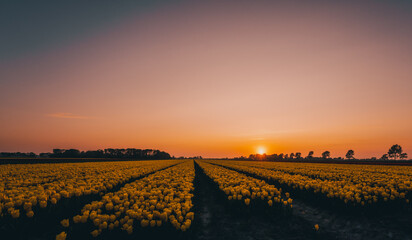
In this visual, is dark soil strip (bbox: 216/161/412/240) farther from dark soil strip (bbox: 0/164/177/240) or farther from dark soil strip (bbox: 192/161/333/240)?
dark soil strip (bbox: 0/164/177/240)

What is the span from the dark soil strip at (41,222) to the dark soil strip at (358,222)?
799cm

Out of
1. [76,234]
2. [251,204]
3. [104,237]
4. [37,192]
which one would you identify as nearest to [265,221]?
[251,204]

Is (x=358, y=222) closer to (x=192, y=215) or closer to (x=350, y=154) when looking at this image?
(x=192, y=215)

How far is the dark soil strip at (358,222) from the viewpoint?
5684 mm

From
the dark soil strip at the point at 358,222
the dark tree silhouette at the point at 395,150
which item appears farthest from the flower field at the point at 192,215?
the dark tree silhouette at the point at 395,150

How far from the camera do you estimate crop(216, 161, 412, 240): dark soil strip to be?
5.68 metres

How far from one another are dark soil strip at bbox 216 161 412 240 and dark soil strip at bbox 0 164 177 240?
7.99 m

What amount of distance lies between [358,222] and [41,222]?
9551 mm

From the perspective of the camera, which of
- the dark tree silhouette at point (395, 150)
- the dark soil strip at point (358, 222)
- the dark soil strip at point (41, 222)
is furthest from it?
the dark tree silhouette at point (395, 150)

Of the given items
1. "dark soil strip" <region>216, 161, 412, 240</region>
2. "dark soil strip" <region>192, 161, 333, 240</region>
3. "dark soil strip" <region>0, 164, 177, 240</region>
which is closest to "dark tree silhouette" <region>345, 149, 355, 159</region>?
"dark soil strip" <region>216, 161, 412, 240</region>

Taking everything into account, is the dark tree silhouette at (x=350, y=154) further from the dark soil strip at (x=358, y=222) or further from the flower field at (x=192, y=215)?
the dark soil strip at (x=358, y=222)

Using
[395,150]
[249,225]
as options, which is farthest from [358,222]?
[395,150]

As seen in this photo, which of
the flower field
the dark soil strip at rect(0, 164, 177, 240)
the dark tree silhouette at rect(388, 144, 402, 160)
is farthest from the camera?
the dark tree silhouette at rect(388, 144, 402, 160)

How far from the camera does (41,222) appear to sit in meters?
5.49
